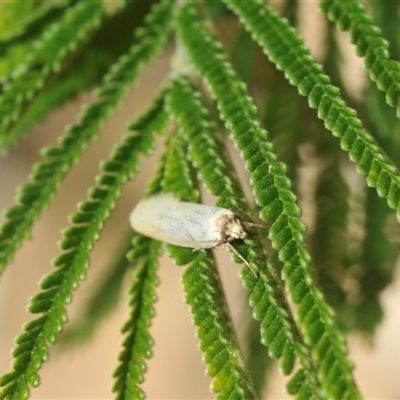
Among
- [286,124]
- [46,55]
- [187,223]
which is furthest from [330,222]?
[46,55]

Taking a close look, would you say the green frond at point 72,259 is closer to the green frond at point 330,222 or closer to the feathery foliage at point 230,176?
the feathery foliage at point 230,176

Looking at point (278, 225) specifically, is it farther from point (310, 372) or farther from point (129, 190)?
point (129, 190)

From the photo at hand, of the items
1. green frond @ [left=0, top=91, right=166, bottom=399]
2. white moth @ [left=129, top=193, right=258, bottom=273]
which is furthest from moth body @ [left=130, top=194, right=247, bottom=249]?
green frond @ [left=0, top=91, right=166, bottom=399]

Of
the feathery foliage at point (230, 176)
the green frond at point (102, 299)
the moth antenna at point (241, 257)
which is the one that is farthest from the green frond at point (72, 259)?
the green frond at point (102, 299)

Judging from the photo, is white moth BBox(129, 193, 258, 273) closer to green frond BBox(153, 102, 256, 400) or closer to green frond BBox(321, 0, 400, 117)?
green frond BBox(153, 102, 256, 400)

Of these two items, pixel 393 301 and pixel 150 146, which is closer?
pixel 150 146

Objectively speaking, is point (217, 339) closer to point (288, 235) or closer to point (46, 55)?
point (288, 235)

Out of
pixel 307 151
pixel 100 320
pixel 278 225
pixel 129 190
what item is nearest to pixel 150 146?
pixel 278 225
